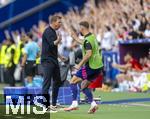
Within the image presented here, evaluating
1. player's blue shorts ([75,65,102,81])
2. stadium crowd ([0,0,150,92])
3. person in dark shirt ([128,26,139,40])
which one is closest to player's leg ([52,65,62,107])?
player's blue shorts ([75,65,102,81])

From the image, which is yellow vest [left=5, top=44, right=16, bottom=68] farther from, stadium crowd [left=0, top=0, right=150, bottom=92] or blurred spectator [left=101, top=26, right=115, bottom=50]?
blurred spectator [left=101, top=26, right=115, bottom=50]

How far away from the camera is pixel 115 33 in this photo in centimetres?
2598

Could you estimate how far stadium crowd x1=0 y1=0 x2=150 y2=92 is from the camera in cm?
2344

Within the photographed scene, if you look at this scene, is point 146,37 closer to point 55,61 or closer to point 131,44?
point 131,44

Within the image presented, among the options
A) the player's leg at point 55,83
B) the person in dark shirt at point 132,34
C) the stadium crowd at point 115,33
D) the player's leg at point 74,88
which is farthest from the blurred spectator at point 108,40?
the player's leg at point 74,88

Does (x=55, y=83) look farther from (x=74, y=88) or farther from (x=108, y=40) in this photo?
(x=108, y=40)

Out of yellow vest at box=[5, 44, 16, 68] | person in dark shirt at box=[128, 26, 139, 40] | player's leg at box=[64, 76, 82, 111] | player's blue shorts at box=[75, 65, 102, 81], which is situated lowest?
player's leg at box=[64, 76, 82, 111]

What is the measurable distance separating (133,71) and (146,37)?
1.33m

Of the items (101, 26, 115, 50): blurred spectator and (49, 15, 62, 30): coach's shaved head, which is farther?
(101, 26, 115, 50): blurred spectator

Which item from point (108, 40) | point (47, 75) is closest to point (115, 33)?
point (108, 40)

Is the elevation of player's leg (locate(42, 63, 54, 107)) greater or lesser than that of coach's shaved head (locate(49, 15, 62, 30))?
lesser

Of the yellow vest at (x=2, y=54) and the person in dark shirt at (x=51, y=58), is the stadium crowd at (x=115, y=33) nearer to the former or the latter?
the yellow vest at (x=2, y=54)

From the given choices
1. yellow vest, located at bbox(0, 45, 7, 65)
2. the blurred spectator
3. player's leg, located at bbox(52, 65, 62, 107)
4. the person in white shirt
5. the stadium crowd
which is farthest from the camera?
yellow vest, located at bbox(0, 45, 7, 65)

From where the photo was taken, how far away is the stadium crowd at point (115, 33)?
23.4m
